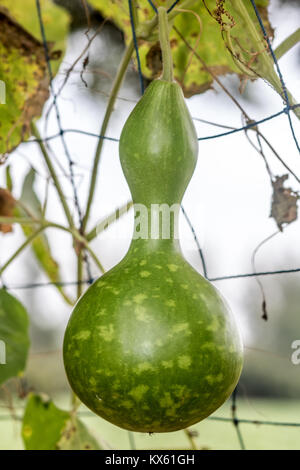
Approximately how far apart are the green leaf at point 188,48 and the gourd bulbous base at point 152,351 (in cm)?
36

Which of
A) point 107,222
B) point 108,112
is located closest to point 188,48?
point 108,112

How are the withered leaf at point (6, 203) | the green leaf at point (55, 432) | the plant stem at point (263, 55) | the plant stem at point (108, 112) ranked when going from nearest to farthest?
the plant stem at point (263, 55) < the plant stem at point (108, 112) < the green leaf at point (55, 432) < the withered leaf at point (6, 203)

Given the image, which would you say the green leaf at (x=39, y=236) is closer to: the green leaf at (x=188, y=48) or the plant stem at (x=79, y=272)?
the plant stem at (x=79, y=272)

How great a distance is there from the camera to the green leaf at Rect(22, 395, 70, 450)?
0.79 meters

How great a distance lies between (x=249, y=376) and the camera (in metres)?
7.33

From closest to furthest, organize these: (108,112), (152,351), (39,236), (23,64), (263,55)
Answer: (152,351) < (263,55) < (108,112) < (23,64) < (39,236)

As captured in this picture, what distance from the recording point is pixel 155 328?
1.50 feet

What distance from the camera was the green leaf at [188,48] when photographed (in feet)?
2.45

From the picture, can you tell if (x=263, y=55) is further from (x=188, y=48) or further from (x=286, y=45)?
(x=188, y=48)

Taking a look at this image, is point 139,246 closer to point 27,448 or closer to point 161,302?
point 161,302

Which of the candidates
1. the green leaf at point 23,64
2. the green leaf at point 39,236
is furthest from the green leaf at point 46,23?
the green leaf at point 39,236

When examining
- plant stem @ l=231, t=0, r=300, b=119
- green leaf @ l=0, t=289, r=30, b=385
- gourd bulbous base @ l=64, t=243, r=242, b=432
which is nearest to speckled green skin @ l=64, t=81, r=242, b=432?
gourd bulbous base @ l=64, t=243, r=242, b=432

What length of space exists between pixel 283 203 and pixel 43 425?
0.45 meters

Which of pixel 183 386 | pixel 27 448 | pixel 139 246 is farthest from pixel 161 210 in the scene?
pixel 27 448
